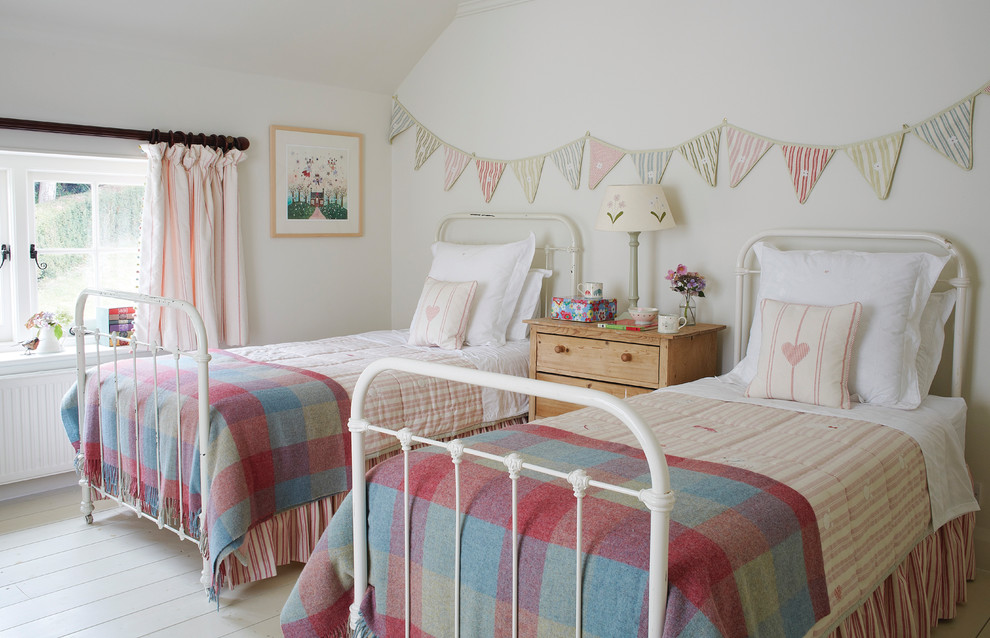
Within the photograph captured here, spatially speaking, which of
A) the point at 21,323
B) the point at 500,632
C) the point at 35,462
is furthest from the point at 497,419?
the point at 21,323

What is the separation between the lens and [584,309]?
3.37 m

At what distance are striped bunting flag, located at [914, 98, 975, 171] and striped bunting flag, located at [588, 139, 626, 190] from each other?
1259 mm

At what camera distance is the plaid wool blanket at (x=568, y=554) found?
1372mm

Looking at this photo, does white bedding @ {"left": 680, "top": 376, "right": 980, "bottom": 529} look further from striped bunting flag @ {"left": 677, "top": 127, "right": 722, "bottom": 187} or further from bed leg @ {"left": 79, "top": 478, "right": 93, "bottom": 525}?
bed leg @ {"left": 79, "top": 478, "right": 93, "bottom": 525}

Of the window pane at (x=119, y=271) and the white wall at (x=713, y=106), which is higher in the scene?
the white wall at (x=713, y=106)

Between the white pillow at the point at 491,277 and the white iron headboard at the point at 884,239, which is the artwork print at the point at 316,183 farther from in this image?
the white iron headboard at the point at 884,239

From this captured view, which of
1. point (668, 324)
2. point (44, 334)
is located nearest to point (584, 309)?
point (668, 324)

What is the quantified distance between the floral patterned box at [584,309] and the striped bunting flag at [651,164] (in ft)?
1.90

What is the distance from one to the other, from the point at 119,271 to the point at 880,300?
3381 mm

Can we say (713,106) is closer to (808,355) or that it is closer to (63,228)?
(808,355)

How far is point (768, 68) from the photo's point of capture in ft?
10.2

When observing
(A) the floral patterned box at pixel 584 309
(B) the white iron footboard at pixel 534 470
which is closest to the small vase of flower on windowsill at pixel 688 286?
(A) the floral patterned box at pixel 584 309

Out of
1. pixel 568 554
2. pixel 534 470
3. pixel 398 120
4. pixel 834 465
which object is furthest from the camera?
pixel 398 120

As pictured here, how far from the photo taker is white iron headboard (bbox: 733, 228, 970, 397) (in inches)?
104
